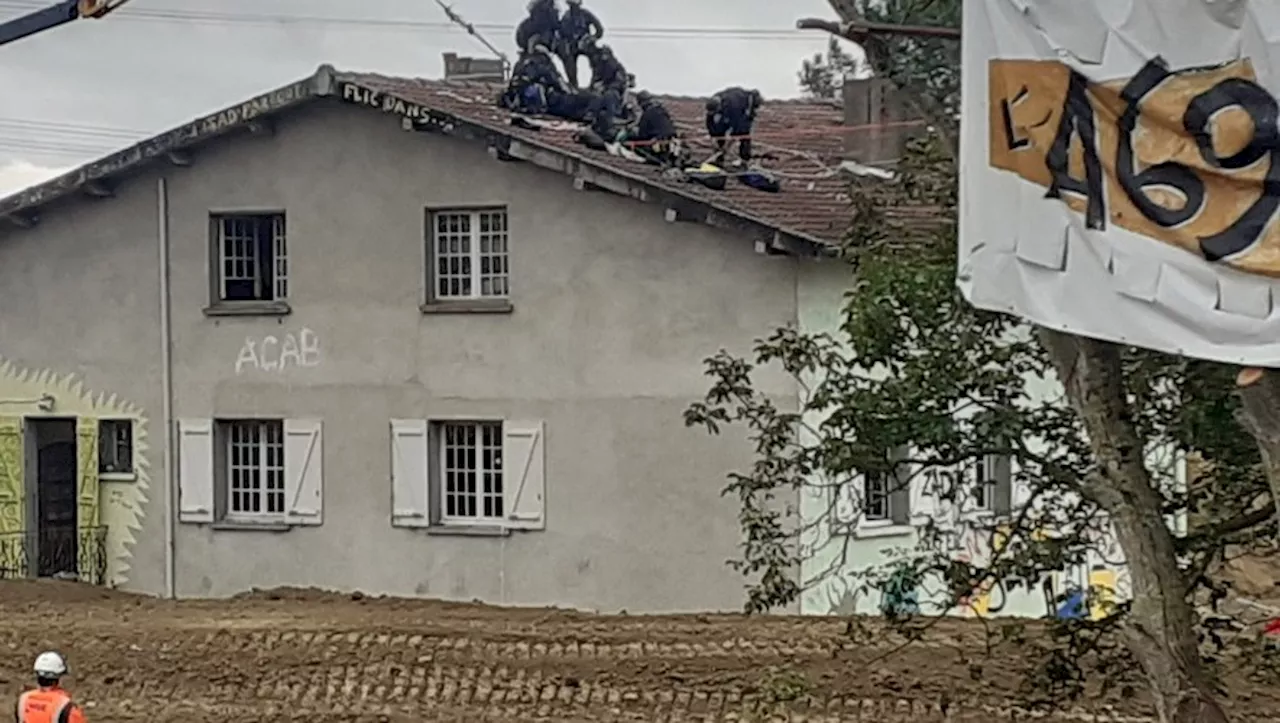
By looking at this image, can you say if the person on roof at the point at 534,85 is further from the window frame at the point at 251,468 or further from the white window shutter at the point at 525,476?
the window frame at the point at 251,468

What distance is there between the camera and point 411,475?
23750 millimetres

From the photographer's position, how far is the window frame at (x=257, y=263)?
24828mm

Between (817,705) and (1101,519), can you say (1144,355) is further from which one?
(817,705)

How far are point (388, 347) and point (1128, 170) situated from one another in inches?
618

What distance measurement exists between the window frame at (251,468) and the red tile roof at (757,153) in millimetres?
4516

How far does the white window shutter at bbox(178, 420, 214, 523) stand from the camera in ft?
81.6

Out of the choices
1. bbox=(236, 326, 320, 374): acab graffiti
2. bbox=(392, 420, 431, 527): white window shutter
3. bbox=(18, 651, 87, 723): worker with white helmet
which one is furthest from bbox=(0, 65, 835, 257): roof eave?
bbox=(18, 651, 87, 723): worker with white helmet

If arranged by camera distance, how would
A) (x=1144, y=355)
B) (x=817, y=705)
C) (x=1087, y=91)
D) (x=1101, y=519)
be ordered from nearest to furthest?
(x=1087, y=91) → (x=1144, y=355) → (x=1101, y=519) → (x=817, y=705)

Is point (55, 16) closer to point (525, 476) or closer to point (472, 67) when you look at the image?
point (525, 476)

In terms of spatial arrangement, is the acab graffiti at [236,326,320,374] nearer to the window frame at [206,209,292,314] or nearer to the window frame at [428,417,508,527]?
the window frame at [206,209,292,314]

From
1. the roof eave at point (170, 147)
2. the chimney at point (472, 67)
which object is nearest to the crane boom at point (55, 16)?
the roof eave at point (170, 147)

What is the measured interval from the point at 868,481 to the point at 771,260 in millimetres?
9110

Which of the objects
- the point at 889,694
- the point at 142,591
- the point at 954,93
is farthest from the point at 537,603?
the point at 954,93

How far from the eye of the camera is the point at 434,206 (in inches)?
936
